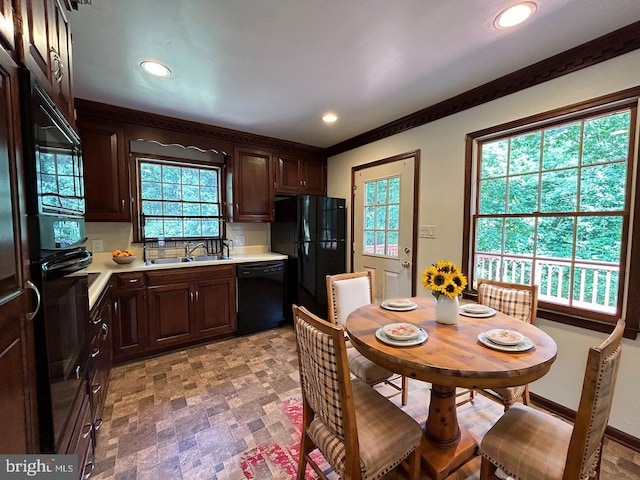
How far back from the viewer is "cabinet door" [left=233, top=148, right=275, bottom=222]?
345 cm

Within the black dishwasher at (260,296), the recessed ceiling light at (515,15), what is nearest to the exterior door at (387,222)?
the black dishwasher at (260,296)

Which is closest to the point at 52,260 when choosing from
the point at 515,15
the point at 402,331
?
the point at 402,331

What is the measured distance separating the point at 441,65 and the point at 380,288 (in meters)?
2.34

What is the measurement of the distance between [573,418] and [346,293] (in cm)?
182

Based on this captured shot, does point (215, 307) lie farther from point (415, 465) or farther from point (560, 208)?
point (560, 208)

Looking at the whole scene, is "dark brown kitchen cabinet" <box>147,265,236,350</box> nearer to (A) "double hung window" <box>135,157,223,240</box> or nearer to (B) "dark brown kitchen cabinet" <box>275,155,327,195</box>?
(A) "double hung window" <box>135,157,223,240</box>

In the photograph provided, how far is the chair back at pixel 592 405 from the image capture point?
924 mm

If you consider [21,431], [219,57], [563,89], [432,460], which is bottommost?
[432,460]

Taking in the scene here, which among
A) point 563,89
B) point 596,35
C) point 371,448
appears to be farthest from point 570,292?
point 371,448

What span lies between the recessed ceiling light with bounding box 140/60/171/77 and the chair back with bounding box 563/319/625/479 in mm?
2827

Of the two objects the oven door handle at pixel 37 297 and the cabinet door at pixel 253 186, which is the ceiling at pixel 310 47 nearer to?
the cabinet door at pixel 253 186

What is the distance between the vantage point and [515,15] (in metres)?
1.52

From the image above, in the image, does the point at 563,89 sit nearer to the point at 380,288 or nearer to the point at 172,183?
the point at 380,288

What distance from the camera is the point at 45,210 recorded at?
0.90m
